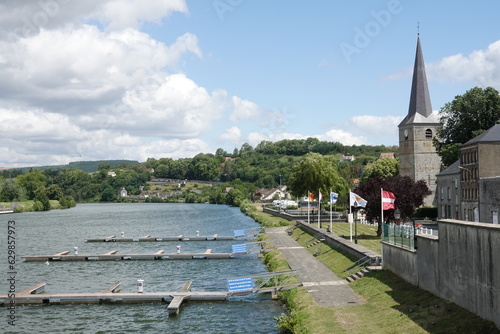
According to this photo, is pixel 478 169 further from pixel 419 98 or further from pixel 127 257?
pixel 127 257

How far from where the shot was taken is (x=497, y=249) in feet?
53.3

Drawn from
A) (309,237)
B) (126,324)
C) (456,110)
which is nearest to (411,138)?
(456,110)

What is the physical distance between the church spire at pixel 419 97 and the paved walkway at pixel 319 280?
50.5 m

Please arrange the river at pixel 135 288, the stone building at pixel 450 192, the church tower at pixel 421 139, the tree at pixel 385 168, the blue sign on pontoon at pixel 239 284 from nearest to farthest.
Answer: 1. the river at pixel 135 288
2. the blue sign on pontoon at pixel 239 284
3. the stone building at pixel 450 192
4. the church tower at pixel 421 139
5. the tree at pixel 385 168

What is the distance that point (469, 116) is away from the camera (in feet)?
258

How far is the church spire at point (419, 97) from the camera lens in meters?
89.1

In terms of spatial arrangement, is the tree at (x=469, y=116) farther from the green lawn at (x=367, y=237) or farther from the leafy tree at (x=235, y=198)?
the leafy tree at (x=235, y=198)

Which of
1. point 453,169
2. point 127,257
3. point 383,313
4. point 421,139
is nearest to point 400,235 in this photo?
point 383,313

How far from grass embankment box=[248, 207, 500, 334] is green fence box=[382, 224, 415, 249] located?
1.75 m

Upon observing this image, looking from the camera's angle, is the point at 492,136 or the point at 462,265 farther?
the point at 492,136

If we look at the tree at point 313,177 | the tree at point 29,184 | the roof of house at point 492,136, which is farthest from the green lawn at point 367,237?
the tree at point 29,184

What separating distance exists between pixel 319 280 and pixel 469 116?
56138mm

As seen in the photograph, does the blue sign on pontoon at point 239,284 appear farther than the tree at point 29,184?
No

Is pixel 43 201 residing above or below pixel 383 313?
above
